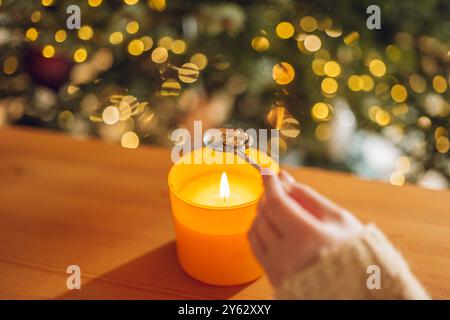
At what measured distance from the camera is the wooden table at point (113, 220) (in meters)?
0.52

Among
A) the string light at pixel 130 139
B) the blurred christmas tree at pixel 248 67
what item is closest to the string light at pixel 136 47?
the blurred christmas tree at pixel 248 67

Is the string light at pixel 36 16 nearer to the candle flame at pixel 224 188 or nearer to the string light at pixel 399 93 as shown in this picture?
the candle flame at pixel 224 188

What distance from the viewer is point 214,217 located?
46 cm

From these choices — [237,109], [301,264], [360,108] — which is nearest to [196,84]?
[237,109]

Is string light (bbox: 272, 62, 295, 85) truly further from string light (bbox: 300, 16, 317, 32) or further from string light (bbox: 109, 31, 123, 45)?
string light (bbox: 109, 31, 123, 45)

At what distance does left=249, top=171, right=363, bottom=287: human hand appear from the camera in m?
0.35

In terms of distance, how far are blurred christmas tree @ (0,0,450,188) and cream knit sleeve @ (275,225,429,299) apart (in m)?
0.57

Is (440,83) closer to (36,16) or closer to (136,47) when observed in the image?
(136,47)

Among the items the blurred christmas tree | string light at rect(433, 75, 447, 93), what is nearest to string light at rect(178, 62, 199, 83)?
the blurred christmas tree
